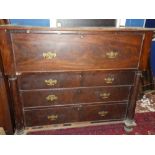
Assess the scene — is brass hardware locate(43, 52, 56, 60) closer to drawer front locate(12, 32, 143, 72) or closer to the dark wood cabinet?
drawer front locate(12, 32, 143, 72)

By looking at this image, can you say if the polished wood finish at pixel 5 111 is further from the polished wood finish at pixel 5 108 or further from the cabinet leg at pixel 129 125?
the cabinet leg at pixel 129 125

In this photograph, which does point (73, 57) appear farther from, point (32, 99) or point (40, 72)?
point (32, 99)

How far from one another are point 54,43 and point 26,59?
0.29 meters

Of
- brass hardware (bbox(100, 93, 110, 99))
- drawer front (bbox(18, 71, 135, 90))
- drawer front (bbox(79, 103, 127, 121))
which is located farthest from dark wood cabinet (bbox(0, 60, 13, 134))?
brass hardware (bbox(100, 93, 110, 99))

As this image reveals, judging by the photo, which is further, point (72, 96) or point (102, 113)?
point (102, 113)

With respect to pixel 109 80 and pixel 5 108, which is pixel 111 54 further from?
pixel 5 108

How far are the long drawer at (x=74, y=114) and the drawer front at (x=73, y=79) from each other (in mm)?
280

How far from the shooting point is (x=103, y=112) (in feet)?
6.42

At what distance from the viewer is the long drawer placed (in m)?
1.82

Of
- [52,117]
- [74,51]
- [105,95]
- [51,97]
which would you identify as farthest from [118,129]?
[74,51]

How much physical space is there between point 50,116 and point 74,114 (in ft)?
0.86
